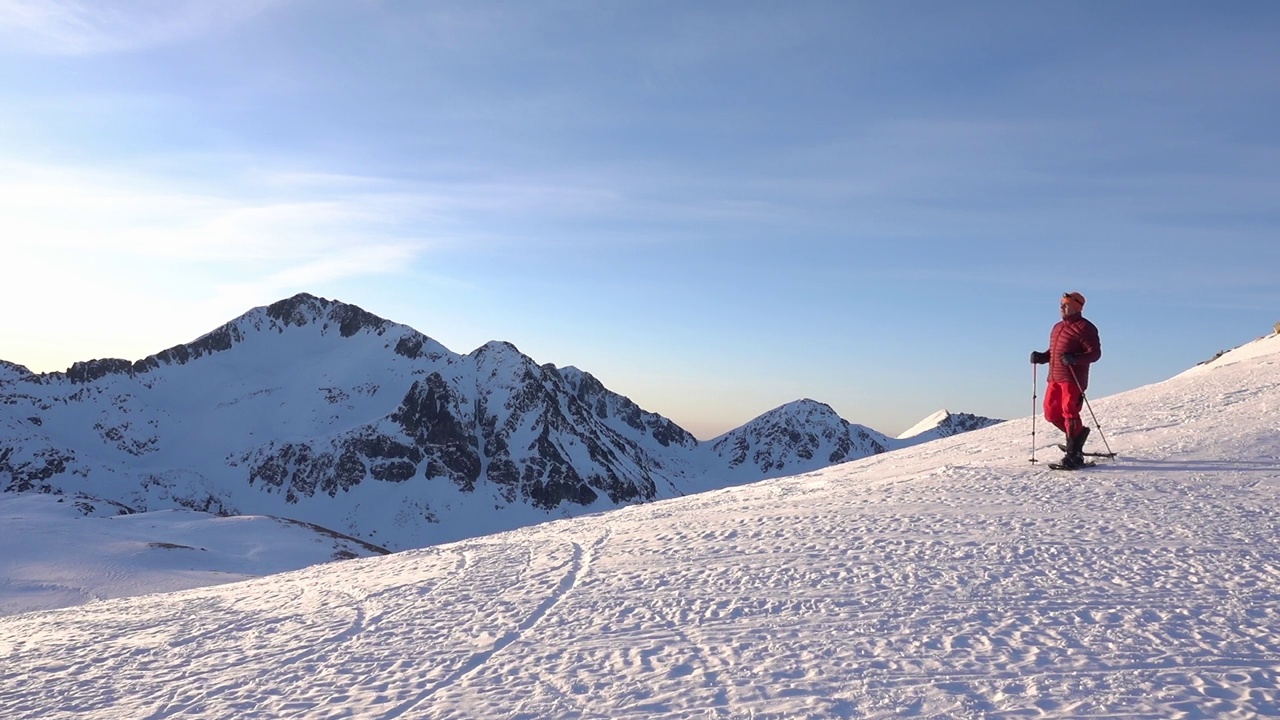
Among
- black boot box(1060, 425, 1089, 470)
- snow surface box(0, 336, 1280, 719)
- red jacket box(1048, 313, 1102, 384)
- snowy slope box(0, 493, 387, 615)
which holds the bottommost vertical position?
snowy slope box(0, 493, 387, 615)

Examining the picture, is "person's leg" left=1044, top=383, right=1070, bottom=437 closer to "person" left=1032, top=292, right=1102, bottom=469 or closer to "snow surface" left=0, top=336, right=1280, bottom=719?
"person" left=1032, top=292, right=1102, bottom=469

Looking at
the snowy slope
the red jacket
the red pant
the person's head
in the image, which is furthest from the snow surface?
the snowy slope

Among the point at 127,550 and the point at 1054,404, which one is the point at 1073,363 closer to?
the point at 1054,404

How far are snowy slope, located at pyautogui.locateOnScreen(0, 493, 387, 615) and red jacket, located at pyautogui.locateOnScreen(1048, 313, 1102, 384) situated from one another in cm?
4007

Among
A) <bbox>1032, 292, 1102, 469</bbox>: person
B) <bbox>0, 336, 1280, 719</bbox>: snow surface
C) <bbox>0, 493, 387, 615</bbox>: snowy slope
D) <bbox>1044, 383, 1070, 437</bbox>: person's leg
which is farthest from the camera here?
<bbox>0, 493, 387, 615</bbox>: snowy slope

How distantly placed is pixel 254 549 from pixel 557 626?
60.6 m

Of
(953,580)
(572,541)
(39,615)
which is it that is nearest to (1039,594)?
(953,580)

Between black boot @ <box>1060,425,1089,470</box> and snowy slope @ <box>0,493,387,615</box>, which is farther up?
black boot @ <box>1060,425,1089,470</box>

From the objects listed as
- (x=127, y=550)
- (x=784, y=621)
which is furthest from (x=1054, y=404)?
(x=127, y=550)

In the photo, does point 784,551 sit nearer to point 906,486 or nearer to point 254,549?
point 906,486

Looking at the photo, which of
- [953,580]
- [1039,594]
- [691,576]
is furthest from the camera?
[691,576]

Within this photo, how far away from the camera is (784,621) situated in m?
7.50

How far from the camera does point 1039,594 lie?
25.1ft

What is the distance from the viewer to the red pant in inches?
517
